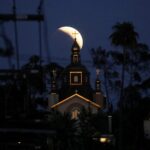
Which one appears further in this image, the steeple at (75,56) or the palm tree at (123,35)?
the steeple at (75,56)

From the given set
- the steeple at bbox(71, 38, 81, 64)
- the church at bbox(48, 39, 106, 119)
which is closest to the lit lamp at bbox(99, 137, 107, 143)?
the church at bbox(48, 39, 106, 119)

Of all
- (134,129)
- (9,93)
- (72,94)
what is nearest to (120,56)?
(134,129)

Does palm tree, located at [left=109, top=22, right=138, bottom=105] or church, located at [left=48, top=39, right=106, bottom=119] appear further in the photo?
church, located at [left=48, top=39, right=106, bottom=119]

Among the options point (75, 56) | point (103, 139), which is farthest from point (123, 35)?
point (75, 56)

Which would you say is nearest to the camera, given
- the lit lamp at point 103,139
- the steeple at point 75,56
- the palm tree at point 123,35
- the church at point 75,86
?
the lit lamp at point 103,139

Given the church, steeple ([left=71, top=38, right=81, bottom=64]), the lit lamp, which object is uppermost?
steeple ([left=71, top=38, right=81, bottom=64])

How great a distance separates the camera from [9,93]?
23156mm

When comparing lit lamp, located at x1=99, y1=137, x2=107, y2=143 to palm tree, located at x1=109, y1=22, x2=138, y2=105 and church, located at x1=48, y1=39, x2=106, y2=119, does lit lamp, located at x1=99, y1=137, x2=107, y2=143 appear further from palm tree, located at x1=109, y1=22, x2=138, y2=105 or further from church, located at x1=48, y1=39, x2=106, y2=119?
church, located at x1=48, y1=39, x2=106, y2=119

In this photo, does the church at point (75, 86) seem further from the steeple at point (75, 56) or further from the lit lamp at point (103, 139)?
the lit lamp at point (103, 139)

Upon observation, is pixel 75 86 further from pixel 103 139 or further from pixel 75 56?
pixel 103 139

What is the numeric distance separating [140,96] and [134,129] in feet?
56.3

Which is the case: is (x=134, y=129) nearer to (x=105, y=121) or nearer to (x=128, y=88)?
(x=105, y=121)

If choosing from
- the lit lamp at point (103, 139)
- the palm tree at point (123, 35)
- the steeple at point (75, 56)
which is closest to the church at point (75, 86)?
the steeple at point (75, 56)

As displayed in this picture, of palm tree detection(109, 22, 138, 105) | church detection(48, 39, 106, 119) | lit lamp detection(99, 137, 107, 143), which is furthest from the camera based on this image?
church detection(48, 39, 106, 119)
